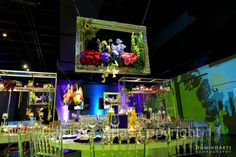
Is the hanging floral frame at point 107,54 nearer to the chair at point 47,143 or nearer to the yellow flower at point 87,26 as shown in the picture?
the yellow flower at point 87,26

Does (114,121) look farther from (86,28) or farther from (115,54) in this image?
(86,28)

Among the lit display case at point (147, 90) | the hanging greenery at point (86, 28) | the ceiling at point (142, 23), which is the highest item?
the ceiling at point (142, 23)

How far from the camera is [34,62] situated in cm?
830

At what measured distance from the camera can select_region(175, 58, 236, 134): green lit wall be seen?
260 inches

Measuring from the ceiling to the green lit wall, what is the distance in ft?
1.81

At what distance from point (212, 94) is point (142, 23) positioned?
498cm

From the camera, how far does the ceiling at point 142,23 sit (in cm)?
405

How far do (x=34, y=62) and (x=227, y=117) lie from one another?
8.40 meters

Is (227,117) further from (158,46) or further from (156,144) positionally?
(156,144)

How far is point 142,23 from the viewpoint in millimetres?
4238

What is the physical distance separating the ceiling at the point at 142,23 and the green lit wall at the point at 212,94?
0.55 meters

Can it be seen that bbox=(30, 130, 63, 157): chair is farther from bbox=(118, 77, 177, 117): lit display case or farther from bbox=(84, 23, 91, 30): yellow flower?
bbox=(84, 23, 91, 30): yellow flower

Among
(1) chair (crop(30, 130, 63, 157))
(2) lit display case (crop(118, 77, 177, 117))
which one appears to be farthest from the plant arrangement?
(1) chair (crop(30, 130, 63, 157))

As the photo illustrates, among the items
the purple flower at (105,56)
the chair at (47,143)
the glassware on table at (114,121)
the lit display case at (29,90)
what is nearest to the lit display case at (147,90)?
the glassware on table at (114,121)
